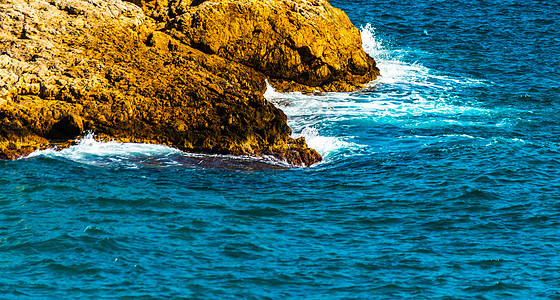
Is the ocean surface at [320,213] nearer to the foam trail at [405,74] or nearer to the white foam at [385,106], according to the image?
the white foam at [385,106]

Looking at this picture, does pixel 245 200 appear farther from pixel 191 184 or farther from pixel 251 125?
pixel 251 125

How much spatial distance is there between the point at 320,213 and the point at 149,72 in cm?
1021

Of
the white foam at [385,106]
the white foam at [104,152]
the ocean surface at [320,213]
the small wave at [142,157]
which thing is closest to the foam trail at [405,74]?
the white foam at [385,106]

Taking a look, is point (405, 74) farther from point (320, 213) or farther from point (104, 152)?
point (104, 152)

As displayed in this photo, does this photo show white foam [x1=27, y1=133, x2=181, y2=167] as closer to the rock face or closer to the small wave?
the small wave

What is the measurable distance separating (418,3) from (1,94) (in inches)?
1450

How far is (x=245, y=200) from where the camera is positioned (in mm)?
22125

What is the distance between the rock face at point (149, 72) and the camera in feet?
84.4

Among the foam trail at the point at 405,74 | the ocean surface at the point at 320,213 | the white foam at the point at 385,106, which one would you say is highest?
the foam trail at the point at 405,74

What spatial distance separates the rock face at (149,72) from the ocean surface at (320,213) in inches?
42.0

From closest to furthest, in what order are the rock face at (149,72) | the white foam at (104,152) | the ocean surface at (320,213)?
the ocean surface at (320,213)
the white foam at (104,152)
the rock face at (149,72)

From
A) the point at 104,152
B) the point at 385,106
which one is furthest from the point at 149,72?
the point at 385,106

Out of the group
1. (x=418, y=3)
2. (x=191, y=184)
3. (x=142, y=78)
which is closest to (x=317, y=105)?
(x=142, y=78)

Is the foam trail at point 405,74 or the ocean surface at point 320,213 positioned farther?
the foam trail at point 405,74
